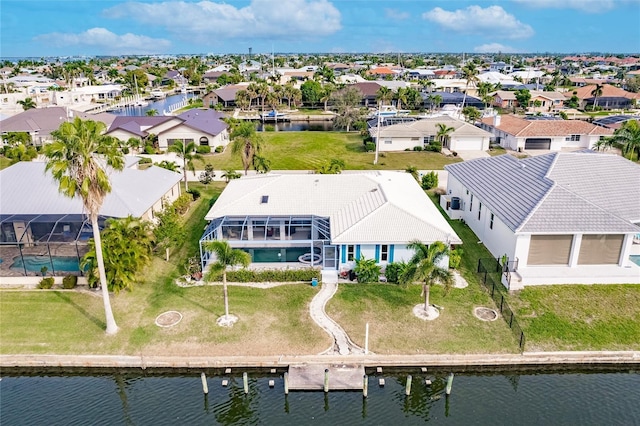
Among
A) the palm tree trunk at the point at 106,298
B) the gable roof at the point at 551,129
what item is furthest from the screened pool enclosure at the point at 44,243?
the gable roof at the point at 551,129

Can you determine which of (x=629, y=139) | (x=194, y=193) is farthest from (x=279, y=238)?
(x=629, y=139)

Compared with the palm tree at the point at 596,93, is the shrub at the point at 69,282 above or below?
below

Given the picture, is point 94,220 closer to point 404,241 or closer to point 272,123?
point 404,241

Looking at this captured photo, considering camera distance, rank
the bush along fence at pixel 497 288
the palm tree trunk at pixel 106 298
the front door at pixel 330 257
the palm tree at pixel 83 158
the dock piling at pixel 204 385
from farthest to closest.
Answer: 1. the front door at pixel 330 257
2. the bush along fence at pixel 497 288
3. the palm tree trunk at pixel 106 298
4. the dock piling at pixel 204 385
5. the palm tree at pixel 83 158

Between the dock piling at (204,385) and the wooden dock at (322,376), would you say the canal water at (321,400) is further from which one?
the wooden dock at (322,376)

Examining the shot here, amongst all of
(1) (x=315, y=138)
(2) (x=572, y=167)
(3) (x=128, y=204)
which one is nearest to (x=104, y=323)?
(3) (x=128, y=204)

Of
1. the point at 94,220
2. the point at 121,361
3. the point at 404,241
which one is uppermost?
the point at 94,220

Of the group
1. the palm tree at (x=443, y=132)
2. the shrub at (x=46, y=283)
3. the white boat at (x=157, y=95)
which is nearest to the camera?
the shrub at (x=46, y=283)
